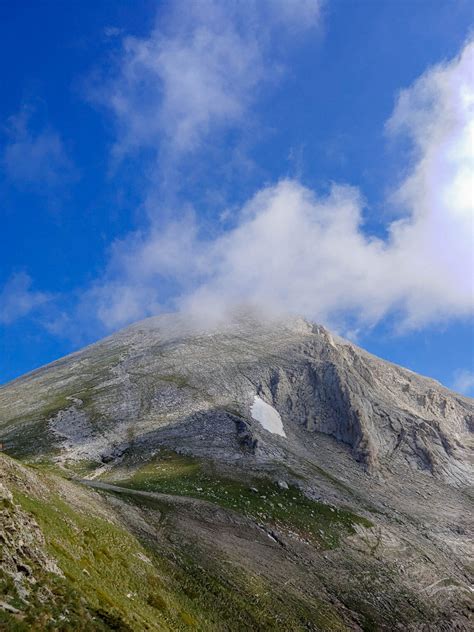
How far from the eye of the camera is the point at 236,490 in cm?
7950

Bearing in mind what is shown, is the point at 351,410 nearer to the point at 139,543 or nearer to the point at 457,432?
the point at 457,432

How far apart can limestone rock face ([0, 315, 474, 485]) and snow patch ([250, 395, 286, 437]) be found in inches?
105

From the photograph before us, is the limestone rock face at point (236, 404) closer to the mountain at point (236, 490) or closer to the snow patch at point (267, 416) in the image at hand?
the mountain at point (236, 490)

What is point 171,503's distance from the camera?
6131cm

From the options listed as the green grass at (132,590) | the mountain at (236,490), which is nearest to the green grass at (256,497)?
the mountain at (236,490)

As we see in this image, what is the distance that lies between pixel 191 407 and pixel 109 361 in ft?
208

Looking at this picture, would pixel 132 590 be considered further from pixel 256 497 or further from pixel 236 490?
pixel 236 490

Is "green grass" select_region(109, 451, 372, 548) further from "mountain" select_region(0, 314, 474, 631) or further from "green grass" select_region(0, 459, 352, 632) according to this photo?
"green grass" select_region(0, 459, 352, 632)

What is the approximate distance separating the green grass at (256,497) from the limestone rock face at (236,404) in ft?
43.3

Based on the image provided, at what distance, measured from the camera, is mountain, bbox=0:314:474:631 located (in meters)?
33.6

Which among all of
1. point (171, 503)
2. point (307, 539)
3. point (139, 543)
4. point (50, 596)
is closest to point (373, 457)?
point (307, 539)

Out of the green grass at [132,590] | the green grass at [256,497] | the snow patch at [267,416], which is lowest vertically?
the green grass at [132,590]

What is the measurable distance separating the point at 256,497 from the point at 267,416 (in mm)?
58815

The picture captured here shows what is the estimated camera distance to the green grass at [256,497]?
6912cm
